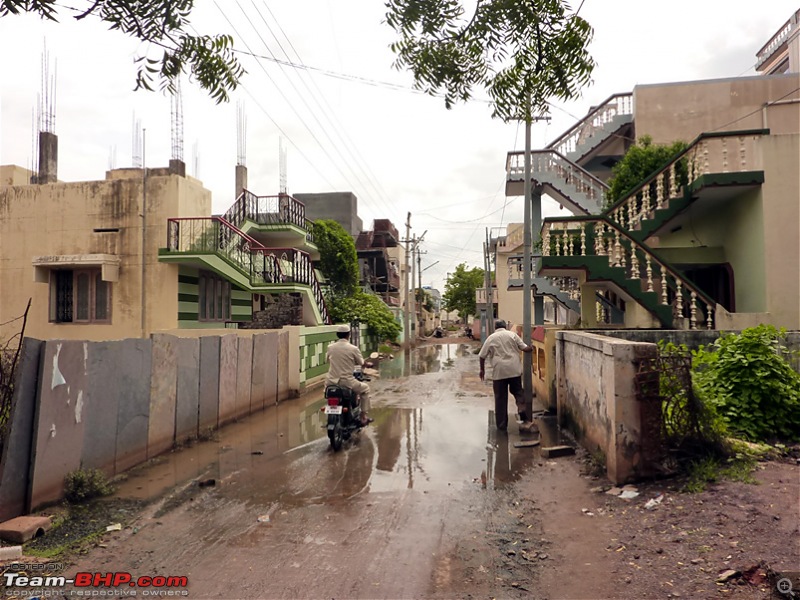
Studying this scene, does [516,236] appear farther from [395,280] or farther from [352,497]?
[352,497]

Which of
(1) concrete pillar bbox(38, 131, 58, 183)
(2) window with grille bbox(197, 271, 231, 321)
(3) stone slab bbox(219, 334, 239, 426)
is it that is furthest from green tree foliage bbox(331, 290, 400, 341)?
(3) stone slab bbox(219, 334, 239, 426)

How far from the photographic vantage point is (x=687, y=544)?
143 inches

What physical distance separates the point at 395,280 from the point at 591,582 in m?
38.6

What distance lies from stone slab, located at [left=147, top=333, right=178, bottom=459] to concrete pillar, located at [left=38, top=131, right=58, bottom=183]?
1302 cm

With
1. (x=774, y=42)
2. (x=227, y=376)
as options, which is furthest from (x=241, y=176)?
(x=774, y=42)

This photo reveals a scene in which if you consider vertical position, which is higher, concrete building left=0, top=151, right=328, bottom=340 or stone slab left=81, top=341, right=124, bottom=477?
concrete building left=0, top=151, right=328, bottom=340

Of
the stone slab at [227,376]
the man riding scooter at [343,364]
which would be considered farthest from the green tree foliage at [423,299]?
the man riding scooter at [343,364]

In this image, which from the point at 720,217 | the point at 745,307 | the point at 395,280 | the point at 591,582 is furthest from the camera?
the point at 395,280

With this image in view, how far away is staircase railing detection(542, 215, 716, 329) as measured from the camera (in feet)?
32.8

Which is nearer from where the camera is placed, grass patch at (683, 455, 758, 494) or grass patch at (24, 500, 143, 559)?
grass patch at (24, 500, 143, 559)

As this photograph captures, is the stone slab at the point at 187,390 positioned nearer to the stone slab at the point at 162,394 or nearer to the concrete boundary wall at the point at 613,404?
the stone slab at the point at 162,394

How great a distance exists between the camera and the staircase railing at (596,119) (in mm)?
17781

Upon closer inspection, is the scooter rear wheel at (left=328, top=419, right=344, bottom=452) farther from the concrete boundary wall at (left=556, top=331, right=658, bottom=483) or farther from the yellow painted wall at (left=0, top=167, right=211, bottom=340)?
the yellow painted wall at (left=0, top=167, right=211, bottom=340)

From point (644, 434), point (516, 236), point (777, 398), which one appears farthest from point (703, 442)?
point (516, 236)
